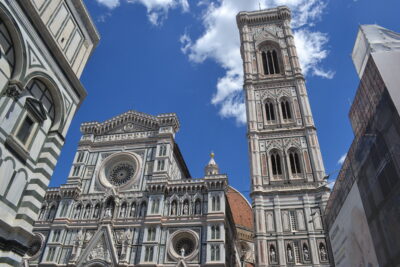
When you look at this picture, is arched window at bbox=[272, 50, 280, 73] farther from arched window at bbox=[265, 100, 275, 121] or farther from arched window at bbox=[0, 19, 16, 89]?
arched window at bbox=[0, 19, 16, 89]

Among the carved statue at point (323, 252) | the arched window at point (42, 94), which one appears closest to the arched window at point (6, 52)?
the arched window at point (42, 94)

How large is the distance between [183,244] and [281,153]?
12.7m

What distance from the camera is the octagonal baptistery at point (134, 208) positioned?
24.8 meters

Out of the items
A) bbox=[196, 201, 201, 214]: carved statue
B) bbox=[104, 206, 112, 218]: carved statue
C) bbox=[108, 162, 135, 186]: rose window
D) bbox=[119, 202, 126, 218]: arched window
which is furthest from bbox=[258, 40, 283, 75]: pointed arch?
bbox=[104, 206, 112, 218]: carved statue

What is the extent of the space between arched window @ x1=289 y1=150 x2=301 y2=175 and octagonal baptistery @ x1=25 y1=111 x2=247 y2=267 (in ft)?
22.8

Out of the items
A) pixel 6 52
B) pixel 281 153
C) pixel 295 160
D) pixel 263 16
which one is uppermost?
pixel 263 16

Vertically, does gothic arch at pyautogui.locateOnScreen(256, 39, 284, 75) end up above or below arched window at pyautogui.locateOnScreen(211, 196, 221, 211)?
above

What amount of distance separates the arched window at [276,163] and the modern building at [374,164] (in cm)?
1259

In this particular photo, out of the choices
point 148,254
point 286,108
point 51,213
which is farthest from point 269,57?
point 51,213

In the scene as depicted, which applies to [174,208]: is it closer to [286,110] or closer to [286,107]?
[286,110]

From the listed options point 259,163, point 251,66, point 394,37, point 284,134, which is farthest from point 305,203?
point 251,66

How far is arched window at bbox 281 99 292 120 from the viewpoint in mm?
33000

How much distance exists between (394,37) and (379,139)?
267 inches

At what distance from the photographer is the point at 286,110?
109 ft
